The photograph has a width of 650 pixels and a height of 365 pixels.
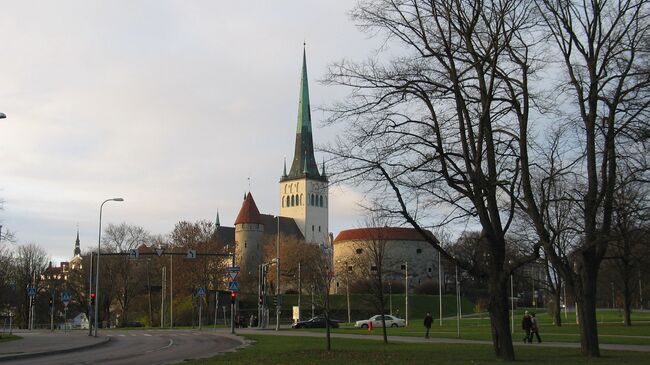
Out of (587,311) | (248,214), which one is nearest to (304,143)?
(248,214)

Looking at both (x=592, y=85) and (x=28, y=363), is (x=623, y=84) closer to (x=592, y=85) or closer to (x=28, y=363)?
(x=592, y=85)

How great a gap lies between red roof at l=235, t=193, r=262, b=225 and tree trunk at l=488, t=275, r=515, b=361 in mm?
133405

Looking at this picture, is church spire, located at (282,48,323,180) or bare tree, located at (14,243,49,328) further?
church spire, located at (282,48,323,180)

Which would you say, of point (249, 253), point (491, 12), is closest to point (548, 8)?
point (491, 12)

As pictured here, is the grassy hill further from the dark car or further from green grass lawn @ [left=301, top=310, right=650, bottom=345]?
the dark car

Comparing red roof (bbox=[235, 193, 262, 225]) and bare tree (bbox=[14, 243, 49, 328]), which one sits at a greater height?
red roof (bbox=[235, 193, 262, 225])

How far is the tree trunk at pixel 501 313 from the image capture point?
19.9 m

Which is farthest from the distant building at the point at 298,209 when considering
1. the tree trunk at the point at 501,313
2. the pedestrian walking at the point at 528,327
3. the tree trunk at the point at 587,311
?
the tree trunk at the point at 501,313

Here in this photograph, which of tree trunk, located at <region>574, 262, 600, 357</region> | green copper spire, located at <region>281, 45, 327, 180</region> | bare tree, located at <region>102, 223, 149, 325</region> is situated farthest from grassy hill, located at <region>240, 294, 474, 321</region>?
tree trunk, located at <region>574, 262, 600, 357</region>

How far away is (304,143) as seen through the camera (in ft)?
545

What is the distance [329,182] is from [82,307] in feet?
271

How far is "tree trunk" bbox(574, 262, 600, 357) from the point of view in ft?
71.2

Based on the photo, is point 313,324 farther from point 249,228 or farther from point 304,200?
point 304,200

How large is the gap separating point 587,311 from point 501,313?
3858mm
